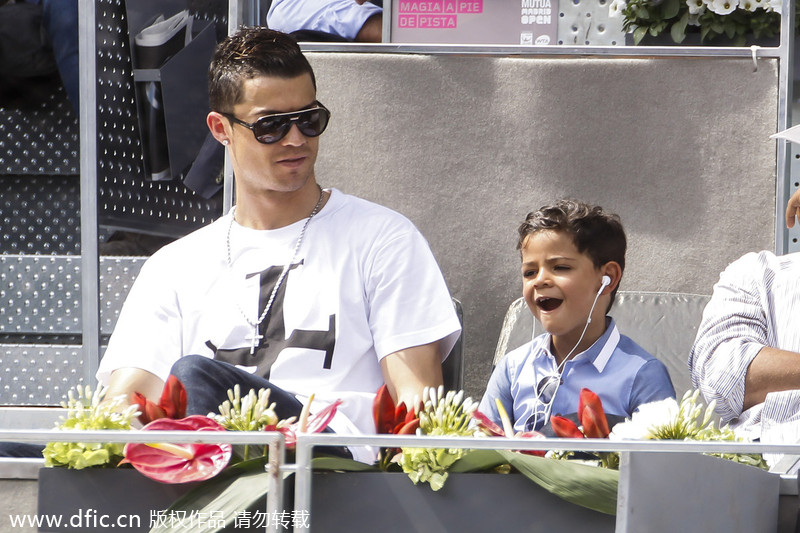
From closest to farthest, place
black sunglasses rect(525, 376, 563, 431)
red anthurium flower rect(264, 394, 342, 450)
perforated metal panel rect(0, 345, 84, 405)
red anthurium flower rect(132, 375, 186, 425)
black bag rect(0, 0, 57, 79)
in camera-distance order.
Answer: red anthurium flower rect(264, 394, 342, 450), red anthurium flower rect(132, 375, 186, 425), black sunglasses rect(525, 376, 563, 431), perforated metal panel rect(0, 345, 84, 405), black bag rect(0, 0, 57, 79)

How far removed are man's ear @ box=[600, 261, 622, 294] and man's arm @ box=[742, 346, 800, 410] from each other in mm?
383

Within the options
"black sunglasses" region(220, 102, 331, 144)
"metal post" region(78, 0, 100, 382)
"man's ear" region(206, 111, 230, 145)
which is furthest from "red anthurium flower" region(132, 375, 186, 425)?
"metal post" region(78, 0, 100, 382)

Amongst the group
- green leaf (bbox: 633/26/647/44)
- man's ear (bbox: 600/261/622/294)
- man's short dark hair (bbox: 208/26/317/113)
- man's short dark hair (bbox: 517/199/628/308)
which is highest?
green leaf (bbox: 633/26/647/44)

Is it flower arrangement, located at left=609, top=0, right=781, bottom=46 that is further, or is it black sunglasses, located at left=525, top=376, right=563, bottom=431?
flower arrangement, located at left=609, top=0, right=781, bottom=46

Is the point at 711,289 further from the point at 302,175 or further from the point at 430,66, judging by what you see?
the point at 302,175

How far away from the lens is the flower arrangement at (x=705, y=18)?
3016 millimetres

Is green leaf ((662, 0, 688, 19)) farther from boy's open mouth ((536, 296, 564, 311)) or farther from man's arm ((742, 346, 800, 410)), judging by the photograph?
man's arm ((742, 346, 800, 410))

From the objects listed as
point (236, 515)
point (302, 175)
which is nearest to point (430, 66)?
point (302, 175)

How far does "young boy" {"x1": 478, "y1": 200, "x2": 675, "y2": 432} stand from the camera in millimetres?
2203

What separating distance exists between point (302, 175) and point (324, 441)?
51.0 inches

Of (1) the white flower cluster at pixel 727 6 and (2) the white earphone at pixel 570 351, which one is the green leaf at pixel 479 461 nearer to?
(2) the white earphone at pixel 570 351

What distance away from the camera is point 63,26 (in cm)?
417

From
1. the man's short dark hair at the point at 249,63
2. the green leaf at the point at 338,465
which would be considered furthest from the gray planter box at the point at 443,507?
the man's short dark hair at the point at 249,63

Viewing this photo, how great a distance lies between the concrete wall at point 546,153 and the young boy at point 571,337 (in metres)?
0.52
